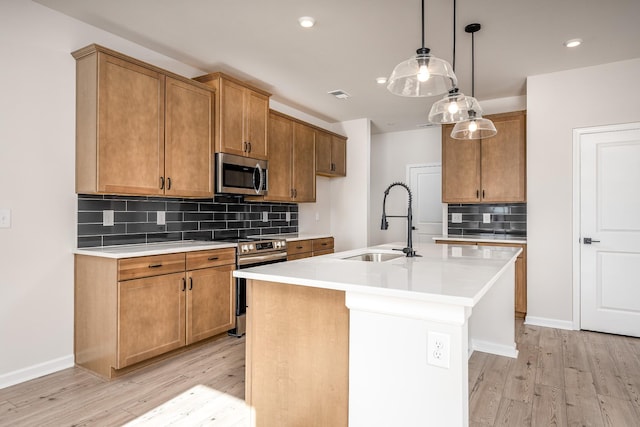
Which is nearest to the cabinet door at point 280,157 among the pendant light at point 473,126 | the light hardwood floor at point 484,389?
the light hardwood floor at point 484,389

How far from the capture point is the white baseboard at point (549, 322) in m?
3.87

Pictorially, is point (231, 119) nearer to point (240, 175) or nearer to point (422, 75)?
point (240, 175)

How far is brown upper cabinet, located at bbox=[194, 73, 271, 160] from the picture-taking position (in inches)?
141

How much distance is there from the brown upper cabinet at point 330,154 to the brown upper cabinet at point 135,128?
81.4 inches

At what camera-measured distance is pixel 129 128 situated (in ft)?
9.43

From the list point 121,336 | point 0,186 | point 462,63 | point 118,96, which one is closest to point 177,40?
point 118,96

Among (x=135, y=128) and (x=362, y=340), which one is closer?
(x=362, y=340)

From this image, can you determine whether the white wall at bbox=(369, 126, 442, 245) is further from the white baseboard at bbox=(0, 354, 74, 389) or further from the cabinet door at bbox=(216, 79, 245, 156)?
the white baseboard at bbox=(0, 354, 74, 389)

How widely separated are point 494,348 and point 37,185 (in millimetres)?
3737

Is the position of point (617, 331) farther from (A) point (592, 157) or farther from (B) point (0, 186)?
(B) point (0, 186)

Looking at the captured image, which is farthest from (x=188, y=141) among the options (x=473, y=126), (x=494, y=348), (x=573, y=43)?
(x=573, y=43)

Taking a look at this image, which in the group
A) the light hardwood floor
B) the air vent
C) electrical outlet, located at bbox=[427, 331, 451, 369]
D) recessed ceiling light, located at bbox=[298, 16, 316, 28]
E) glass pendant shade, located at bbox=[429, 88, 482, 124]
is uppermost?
recessed ceiling light, located at bbox=[298, 16, 316, 28]

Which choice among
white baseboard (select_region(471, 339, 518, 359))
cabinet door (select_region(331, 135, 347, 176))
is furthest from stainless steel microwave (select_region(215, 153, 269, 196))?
white baseboard (select_region(471, 339, 518, 359))

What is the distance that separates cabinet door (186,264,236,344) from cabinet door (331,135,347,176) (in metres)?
2.64
